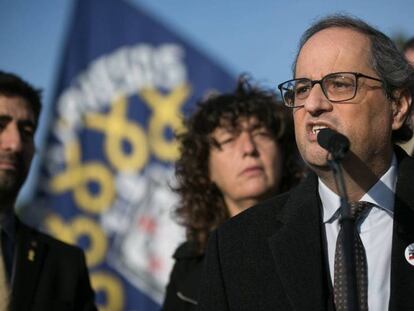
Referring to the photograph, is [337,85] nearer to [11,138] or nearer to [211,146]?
[211,146]

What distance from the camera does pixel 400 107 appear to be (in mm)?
3029

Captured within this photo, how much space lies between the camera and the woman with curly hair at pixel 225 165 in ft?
13.8

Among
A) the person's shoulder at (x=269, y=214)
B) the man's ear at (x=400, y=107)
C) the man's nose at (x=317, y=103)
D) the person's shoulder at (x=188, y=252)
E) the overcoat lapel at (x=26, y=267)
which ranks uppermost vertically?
the man's ear at (x=400, y=107)

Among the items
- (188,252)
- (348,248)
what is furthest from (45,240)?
(348,248)

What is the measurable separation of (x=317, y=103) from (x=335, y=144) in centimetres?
41

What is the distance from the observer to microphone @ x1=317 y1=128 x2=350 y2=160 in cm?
234

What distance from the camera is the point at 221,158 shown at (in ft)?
14.3

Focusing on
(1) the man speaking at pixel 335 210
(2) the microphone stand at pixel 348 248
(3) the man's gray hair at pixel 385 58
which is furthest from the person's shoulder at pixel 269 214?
(2) the microphone stand at pixel 348 248

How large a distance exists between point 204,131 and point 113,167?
15.8 ft

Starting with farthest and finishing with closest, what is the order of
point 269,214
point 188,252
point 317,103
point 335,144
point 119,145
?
point 119,145 < point 188,252 < point 269,214 < point 317,103 < point 335,144

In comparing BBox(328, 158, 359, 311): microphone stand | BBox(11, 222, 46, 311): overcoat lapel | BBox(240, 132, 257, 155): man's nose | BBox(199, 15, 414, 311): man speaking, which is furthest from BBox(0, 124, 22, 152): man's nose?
BBox(328, 158, 359, 311): microphone stand

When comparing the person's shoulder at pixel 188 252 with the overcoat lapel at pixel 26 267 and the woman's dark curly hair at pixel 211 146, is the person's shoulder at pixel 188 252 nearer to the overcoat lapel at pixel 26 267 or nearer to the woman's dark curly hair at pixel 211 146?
the woman's dark curly hair at pixel 211 146

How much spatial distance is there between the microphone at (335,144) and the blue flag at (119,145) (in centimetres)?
613

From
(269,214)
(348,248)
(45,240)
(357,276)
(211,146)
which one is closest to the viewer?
(348,248)
